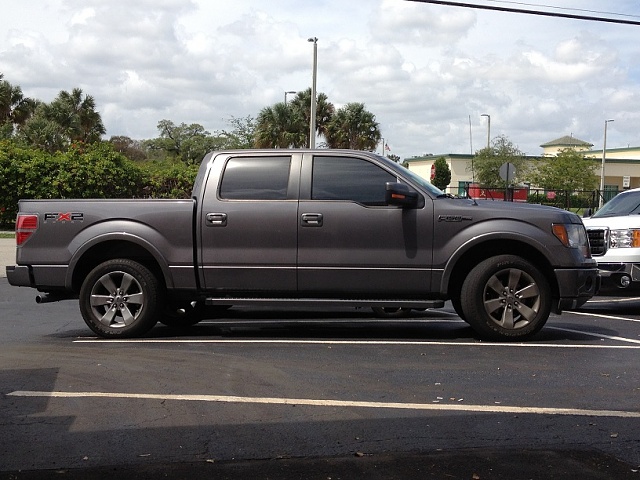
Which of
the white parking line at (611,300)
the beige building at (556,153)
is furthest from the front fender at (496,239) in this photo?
the beige building at (556,153)

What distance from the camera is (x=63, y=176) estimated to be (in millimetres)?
26969

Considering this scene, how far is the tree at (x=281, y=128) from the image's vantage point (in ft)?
162

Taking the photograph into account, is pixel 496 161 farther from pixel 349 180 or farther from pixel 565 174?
pixel 349 180

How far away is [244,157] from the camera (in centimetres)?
873

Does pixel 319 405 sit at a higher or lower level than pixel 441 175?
lower

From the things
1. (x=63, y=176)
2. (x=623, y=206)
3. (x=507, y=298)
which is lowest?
(x=507, y=298)

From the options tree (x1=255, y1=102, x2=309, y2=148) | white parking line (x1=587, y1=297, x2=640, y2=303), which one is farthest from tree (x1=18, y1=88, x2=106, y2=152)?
white parking line (x1=587, y1=297, x2=640, y2=303)

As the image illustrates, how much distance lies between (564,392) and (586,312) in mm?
5471

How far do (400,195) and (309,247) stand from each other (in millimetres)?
1027

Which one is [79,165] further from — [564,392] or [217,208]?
[564,392]

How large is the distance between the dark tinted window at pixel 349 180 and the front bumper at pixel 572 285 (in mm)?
1891

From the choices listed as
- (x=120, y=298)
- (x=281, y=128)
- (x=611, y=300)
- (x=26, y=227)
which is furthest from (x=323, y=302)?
(x=281, y=128)

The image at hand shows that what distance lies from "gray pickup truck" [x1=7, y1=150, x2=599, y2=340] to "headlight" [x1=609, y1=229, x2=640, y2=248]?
2814mm

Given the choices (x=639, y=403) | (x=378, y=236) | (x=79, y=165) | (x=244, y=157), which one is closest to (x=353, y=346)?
(x=378, y=236)
